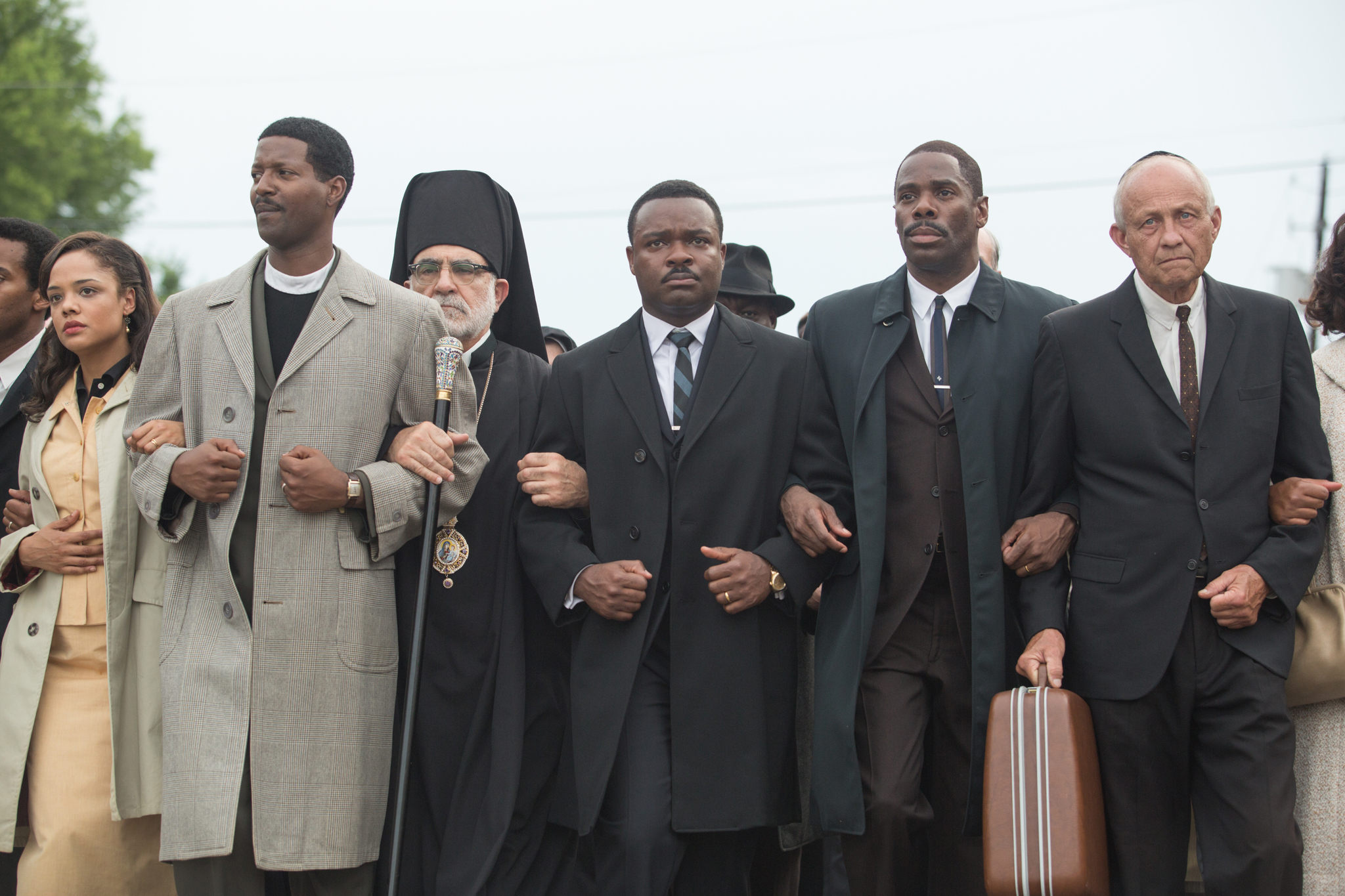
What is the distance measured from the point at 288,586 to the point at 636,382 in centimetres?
153

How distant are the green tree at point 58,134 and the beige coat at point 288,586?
2592cm

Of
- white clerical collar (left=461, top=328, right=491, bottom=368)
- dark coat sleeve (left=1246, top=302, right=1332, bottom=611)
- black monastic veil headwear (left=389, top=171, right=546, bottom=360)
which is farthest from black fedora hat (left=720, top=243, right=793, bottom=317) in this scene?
dark coat sleeve (left=1246, top=302, right=1332, bottom=611)

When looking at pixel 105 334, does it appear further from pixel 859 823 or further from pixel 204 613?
pixel 859 823

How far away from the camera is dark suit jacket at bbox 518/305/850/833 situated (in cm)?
441

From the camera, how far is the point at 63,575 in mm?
4930

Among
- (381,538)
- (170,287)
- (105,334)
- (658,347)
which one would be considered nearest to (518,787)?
(381,538)

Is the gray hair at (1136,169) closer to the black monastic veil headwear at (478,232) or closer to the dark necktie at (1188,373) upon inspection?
the dark necktie at (1188,373)

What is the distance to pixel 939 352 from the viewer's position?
471cm

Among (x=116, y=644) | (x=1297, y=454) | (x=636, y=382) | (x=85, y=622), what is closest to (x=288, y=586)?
(x=116, y=644)

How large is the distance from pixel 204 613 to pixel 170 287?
1189 inches

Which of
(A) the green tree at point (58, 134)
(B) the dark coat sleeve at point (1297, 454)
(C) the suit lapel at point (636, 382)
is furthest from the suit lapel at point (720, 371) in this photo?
(A) the green tree at point (58, 134)

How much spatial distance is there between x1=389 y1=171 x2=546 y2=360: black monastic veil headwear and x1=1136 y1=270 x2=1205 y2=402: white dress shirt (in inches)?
110

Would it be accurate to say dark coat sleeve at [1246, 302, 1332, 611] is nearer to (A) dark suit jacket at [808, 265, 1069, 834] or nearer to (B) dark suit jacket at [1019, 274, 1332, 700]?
(B) dark suit jacket at [1019, 274, 1332, 700]

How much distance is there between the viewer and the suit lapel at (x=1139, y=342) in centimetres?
422
